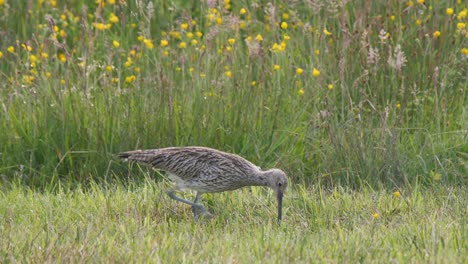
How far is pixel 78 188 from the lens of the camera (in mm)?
8070

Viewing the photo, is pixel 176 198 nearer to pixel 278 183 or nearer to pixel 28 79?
pixel 278 183

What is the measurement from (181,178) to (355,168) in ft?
4.55

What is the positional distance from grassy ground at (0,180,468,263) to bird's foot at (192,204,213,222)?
0.21ft

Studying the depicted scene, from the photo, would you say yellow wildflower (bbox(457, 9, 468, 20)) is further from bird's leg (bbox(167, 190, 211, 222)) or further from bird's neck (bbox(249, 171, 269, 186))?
bird's leg (bbox(167, 190, 211, 222))

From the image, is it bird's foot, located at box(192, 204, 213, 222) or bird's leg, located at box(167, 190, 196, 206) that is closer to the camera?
bird's foot, located at box(192, 204, 213, 222)

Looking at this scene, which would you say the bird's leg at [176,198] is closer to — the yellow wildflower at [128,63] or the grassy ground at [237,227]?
the grassy ground at [237,227]

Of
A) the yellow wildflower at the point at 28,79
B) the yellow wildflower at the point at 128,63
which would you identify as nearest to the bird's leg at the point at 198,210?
the yellow wildflower at the point at 28,79

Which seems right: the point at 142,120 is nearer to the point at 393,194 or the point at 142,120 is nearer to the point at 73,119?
the point at 73,119

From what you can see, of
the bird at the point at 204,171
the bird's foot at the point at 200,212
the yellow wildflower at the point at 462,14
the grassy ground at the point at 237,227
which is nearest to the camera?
the grassy ground at the point at 237,227

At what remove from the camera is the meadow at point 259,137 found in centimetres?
647

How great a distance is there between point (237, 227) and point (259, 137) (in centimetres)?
200

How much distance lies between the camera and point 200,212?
7441 millimetres

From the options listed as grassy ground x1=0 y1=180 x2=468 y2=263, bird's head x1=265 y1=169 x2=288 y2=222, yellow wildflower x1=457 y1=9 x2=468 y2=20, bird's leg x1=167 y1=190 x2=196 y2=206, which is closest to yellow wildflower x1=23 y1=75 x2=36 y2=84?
grassy ground x1=0 y1=180 x2=468 y2=263

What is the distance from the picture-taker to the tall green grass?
28.1 feet
